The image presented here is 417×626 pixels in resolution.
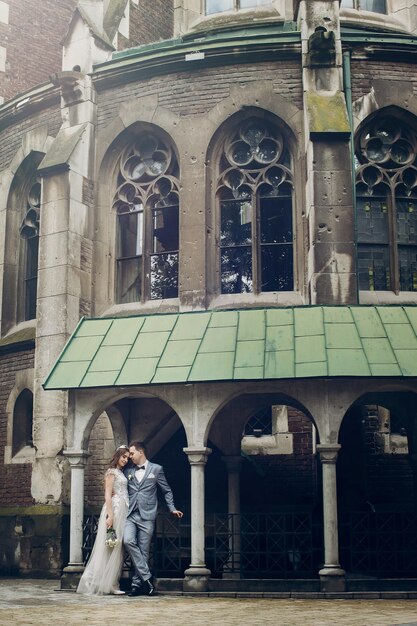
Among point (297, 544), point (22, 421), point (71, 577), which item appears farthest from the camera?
point (22, 421)

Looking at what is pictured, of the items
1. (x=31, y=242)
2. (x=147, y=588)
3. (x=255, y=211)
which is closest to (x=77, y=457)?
(x=147, y=588)

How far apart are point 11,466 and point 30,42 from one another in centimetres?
1143

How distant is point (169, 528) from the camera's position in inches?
654

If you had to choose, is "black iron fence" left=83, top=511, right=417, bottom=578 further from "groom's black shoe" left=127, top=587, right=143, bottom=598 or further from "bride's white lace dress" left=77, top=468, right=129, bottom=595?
"groom's black shoe" left=127, top=587, right=143, bottom=598

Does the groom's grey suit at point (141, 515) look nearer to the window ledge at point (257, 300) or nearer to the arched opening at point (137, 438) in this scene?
the arched opening at point (137, 438)

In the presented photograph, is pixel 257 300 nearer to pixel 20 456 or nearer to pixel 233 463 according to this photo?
pixel 233 463

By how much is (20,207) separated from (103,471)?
21.6 ft

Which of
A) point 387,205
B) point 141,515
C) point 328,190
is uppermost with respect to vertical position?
point 387,205

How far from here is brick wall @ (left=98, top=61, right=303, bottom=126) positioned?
17906 millimetres

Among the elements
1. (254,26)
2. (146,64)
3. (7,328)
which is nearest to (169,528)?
(7,328)

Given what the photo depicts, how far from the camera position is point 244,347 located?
1435 centimetres

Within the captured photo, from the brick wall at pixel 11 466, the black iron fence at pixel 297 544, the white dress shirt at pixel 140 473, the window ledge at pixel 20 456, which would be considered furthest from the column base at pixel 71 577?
the window ledge at pixel 20 456

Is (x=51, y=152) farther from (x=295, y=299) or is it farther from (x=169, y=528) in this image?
(x=169, y=528)

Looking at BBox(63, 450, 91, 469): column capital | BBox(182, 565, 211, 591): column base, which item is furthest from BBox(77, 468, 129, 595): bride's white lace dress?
BBox(63, 450, 91, 469): column capital
